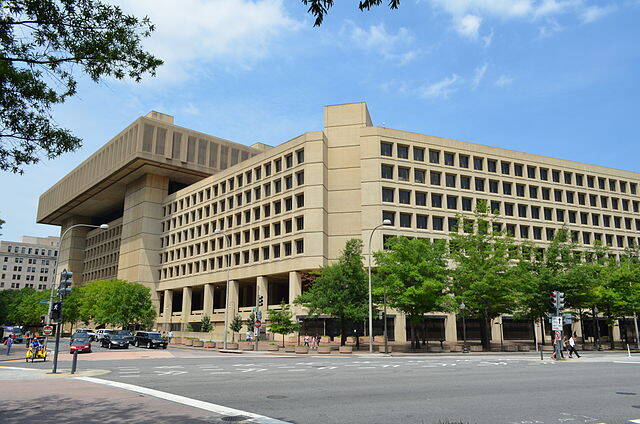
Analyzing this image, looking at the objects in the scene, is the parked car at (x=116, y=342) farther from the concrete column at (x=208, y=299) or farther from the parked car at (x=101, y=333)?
the concrete column at (x=208, y=299)

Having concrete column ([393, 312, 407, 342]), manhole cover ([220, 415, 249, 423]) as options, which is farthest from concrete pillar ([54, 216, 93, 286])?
manhole cover ([220, 415, 249, 423])

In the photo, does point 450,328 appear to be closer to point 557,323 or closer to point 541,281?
point 541,281

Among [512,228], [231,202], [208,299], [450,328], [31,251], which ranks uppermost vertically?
[31,251]

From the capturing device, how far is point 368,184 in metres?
59.4

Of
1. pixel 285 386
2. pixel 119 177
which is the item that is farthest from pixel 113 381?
pixel 119 177

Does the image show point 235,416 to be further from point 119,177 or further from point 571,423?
point 119,177

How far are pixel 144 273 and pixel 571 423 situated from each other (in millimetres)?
82109

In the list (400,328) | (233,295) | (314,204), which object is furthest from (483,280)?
(233,295)

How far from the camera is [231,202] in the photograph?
242 feet

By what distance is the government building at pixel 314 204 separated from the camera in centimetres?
5992

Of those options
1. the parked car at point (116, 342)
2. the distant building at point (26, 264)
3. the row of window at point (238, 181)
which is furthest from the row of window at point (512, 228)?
the distant building at point (26, 264)

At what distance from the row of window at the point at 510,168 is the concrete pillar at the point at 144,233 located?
45.3 m

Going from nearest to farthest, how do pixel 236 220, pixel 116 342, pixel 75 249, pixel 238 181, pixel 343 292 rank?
pixel 116 342 < pixel 343 292 < pixel 236 220 < pixel 238 181 < pixel 75 249

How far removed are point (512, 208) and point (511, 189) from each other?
2584 millimetres
